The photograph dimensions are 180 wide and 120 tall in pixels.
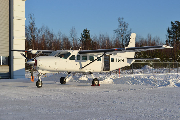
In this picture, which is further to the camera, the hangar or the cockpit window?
the hangar

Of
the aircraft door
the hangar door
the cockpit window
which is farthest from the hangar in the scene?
the aircraft door

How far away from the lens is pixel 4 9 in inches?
953

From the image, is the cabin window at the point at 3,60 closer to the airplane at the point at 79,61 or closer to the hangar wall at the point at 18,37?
the hangar wall at the point at 18,37

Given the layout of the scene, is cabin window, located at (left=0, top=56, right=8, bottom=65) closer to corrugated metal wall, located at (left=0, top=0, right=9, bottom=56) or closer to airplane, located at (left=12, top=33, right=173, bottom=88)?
corrugated metal wall, located at (left=0, top=0, right=9, bottom=56)

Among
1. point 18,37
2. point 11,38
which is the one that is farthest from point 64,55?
point 11,38

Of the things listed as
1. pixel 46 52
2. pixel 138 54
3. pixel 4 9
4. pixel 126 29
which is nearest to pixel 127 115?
pixel 46 52

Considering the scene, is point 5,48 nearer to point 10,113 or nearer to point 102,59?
point 102,59

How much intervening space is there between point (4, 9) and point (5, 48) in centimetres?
405

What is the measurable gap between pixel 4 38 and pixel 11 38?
0.68 metres

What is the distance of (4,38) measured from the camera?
24.0 m

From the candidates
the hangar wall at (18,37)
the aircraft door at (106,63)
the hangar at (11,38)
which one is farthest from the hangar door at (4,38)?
the aircraft door at (106,63)

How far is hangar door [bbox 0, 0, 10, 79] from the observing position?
78.0 ft

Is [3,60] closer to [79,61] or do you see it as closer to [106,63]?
[79,61]

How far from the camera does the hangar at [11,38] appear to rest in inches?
939
